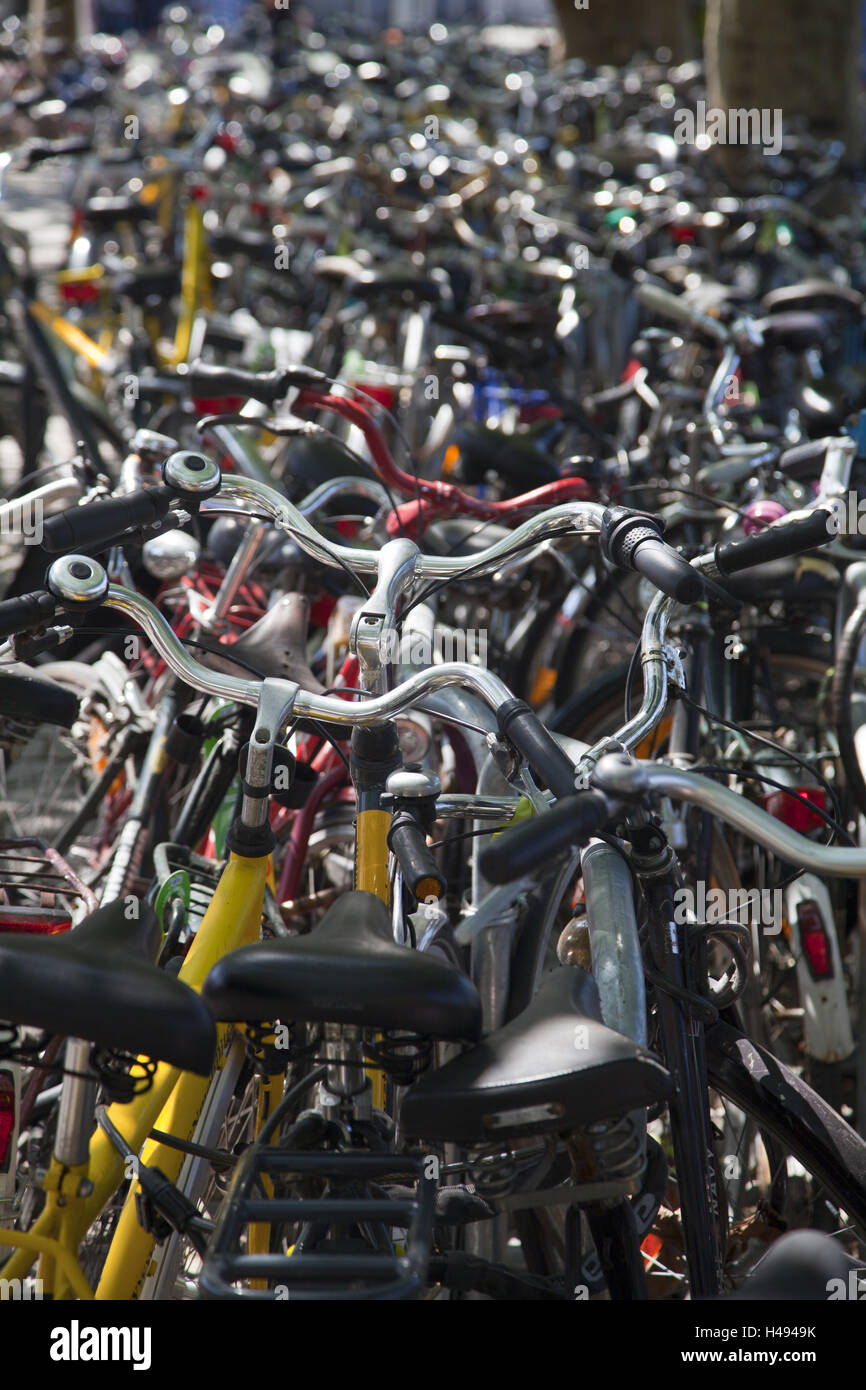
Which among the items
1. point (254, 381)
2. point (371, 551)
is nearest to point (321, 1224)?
point (371, 551)

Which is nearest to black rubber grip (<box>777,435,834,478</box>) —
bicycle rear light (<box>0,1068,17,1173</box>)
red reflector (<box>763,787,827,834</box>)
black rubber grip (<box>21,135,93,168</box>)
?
red reflector (<box>763,787,827,834</box>)

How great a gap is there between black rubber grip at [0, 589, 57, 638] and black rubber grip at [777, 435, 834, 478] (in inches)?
77.1

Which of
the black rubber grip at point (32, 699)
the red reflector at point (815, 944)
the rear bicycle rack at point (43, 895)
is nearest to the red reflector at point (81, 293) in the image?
the rear bicycle rack at point (43, 895)

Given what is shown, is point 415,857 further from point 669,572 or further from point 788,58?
point 788,58

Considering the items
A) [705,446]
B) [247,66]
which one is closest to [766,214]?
[705,446]

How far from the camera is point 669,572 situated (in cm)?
176

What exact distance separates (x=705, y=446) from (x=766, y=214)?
360 cm

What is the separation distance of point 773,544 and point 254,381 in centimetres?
156

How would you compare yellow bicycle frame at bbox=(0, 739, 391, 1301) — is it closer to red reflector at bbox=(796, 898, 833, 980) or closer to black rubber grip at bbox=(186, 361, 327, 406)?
red reflector at bbox=(796, 898, 833, 980)

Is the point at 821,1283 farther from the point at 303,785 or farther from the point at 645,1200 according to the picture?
the point at 303,785

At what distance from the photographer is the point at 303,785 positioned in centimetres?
237

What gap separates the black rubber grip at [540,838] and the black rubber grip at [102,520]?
36.0 inches

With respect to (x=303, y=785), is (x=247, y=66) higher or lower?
higher
